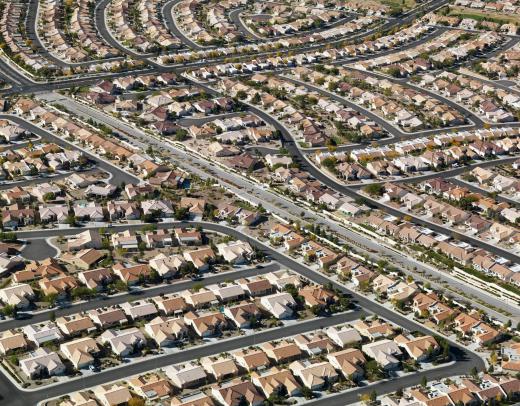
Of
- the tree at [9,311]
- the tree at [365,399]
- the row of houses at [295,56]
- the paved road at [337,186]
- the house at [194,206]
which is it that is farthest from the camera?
the row of houses at [295,56]

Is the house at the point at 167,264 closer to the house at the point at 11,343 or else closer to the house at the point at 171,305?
the house at the point at 171,305

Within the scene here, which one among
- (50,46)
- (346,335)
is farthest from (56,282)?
(50,46)

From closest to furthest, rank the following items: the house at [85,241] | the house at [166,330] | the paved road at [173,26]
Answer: the house at [166,330], the house at [85,241], the paved road at [173,26]

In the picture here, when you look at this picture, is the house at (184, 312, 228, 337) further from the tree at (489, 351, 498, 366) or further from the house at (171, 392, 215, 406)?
the tree at (489, 351, 498, 366)

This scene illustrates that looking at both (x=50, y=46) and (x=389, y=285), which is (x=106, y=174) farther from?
(x=50, y=46)

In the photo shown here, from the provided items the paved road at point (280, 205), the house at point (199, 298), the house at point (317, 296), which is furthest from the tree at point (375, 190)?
the house at point (199, 298)
